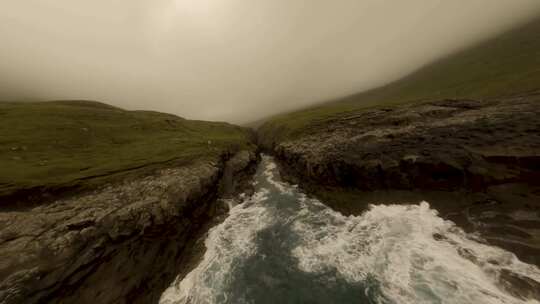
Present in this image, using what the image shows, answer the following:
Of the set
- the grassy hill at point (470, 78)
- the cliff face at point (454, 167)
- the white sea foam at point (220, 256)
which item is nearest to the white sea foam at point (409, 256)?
the cliff face at point (454, 167)

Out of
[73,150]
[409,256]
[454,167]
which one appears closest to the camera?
[409,256]

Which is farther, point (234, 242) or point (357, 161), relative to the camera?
point (357, 161)

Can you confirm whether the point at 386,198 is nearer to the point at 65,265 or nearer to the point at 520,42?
the point at 65,265

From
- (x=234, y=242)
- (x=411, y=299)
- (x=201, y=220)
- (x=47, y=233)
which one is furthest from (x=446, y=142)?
(x=47, y=233)

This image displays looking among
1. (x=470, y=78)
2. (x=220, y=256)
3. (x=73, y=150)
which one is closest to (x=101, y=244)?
(x=220, y=256)

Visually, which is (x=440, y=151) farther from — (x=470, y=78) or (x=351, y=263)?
(x=470, y=78)
